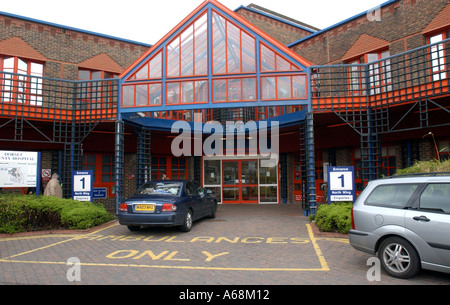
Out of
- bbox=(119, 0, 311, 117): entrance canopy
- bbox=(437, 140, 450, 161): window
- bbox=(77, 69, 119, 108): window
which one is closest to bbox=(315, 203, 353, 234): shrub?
bbox=(119, 0, 311, 117): entrance canopy

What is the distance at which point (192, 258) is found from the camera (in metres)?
6.52

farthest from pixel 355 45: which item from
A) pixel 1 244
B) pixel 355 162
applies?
pixel 1 244

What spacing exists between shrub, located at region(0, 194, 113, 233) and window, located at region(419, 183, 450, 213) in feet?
28.3

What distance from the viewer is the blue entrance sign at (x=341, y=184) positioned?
1010 centimetres

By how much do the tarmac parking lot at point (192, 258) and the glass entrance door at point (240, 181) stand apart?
7442mm

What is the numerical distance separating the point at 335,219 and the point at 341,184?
1.92 m

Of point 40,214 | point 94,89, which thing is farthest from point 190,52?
point 40,214

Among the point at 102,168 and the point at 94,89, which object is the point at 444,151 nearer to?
the point at 94,89

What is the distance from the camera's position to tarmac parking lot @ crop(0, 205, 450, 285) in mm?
5184

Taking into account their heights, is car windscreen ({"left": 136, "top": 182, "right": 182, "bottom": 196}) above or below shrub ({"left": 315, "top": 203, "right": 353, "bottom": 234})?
above

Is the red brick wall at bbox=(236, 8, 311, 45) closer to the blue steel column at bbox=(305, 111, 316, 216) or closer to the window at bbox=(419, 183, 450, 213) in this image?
the blue steel column at bbox=(305, 111, 316, 216)

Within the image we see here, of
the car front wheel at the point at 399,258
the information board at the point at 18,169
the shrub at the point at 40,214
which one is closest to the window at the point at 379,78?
the car front wheel at the point at 399,258

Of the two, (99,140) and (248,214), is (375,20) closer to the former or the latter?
(248,214)

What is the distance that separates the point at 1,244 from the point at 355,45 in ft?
48.3
